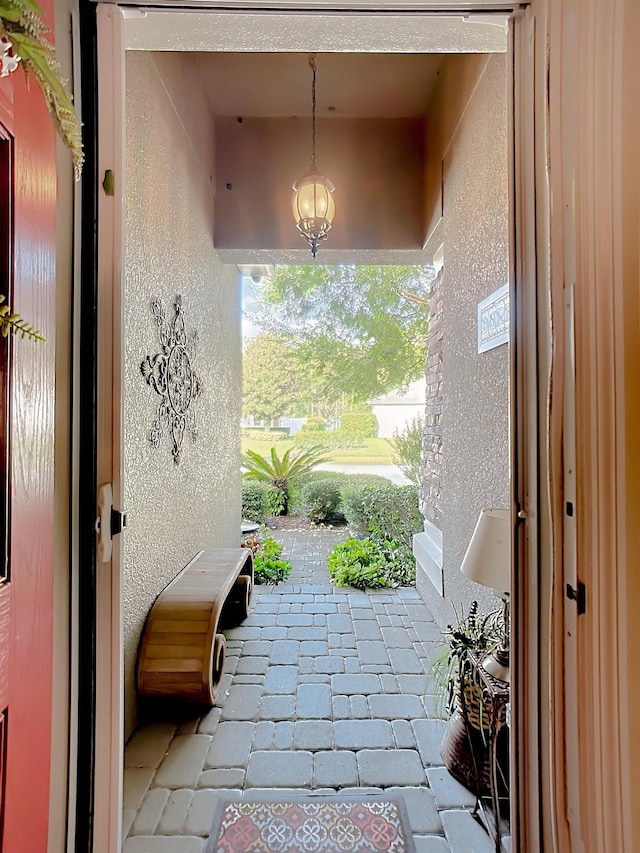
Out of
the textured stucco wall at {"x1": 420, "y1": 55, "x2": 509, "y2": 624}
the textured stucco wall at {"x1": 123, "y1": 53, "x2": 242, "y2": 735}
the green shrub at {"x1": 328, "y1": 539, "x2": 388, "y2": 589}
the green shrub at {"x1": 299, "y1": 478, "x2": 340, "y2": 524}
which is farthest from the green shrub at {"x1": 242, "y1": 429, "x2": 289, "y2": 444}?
the textured stucco wall at {"x1": 420, "y1": 55, "x2": 509, "y2": 624}

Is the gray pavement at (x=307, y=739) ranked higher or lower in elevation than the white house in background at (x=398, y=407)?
lower

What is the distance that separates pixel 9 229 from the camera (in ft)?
2.15

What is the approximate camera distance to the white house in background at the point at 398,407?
213 inches

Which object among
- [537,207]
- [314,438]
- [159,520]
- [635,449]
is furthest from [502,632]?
[314,438]

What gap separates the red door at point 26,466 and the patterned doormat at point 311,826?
705mm

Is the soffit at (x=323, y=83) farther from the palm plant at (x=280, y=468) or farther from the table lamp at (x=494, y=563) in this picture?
the palm plant at (x=280, y=468)

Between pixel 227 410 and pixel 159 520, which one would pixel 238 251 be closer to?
pixel 227 410

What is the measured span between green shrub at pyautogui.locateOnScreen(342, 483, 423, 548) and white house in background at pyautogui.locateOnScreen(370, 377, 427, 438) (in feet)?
2.84

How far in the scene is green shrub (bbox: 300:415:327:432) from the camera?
22.7 ft

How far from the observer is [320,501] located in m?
5.95

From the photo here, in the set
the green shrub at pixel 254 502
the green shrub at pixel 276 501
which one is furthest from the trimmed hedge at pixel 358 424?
the green shrub at pixel 254 502

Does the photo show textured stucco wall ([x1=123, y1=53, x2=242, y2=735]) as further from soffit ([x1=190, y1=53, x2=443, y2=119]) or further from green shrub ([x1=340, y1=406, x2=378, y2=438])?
green shrub ([x1=340, y1=406, x2=378, y2=438])

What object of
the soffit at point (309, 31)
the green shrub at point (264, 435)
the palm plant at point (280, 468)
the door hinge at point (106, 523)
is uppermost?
the soffit at point (309, 31)

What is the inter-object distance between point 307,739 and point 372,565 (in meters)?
1.99
